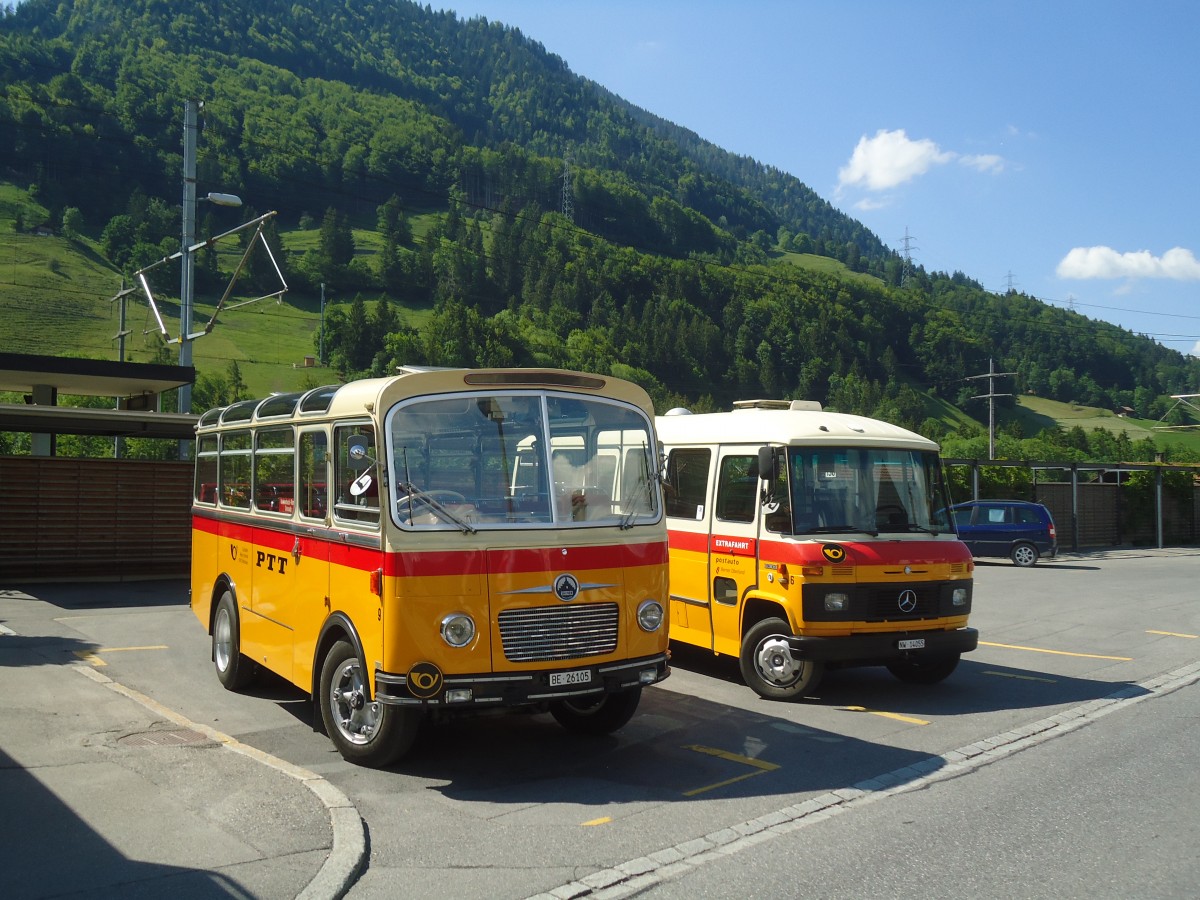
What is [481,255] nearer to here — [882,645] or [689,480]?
[689,480]

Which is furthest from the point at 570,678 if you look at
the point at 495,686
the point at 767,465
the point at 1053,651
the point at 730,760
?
the point at 1053,651

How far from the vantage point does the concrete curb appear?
17.0 feet

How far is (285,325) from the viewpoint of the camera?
99.0 m

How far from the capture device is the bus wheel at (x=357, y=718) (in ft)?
23.6

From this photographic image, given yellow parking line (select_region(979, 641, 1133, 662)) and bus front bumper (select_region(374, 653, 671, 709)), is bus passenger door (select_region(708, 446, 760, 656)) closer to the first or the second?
bus front bumper (select_region(374, 653, 671, 709))

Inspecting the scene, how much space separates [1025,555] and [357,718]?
84.4 feet

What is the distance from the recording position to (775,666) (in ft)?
33.3

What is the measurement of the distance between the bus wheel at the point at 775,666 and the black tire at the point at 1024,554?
21.4m

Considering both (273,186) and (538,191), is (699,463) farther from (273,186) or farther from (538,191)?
(538,191)

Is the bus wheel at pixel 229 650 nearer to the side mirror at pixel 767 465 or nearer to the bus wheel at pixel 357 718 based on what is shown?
the bus wheel at pixel 357 718

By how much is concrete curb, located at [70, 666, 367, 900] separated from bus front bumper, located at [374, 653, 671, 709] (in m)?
0.68

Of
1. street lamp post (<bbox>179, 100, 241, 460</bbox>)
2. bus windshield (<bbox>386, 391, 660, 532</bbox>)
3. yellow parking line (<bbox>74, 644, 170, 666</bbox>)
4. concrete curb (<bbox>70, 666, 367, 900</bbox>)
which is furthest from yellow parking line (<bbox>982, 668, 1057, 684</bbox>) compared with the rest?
street lamp post (<bbox>179, 100, 241, 460</bbox>)

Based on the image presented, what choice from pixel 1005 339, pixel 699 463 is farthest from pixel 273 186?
pixel 699 463

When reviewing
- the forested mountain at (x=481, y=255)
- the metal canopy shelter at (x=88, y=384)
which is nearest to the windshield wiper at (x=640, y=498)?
the metal canopy shelter at (x=88, y=384)
